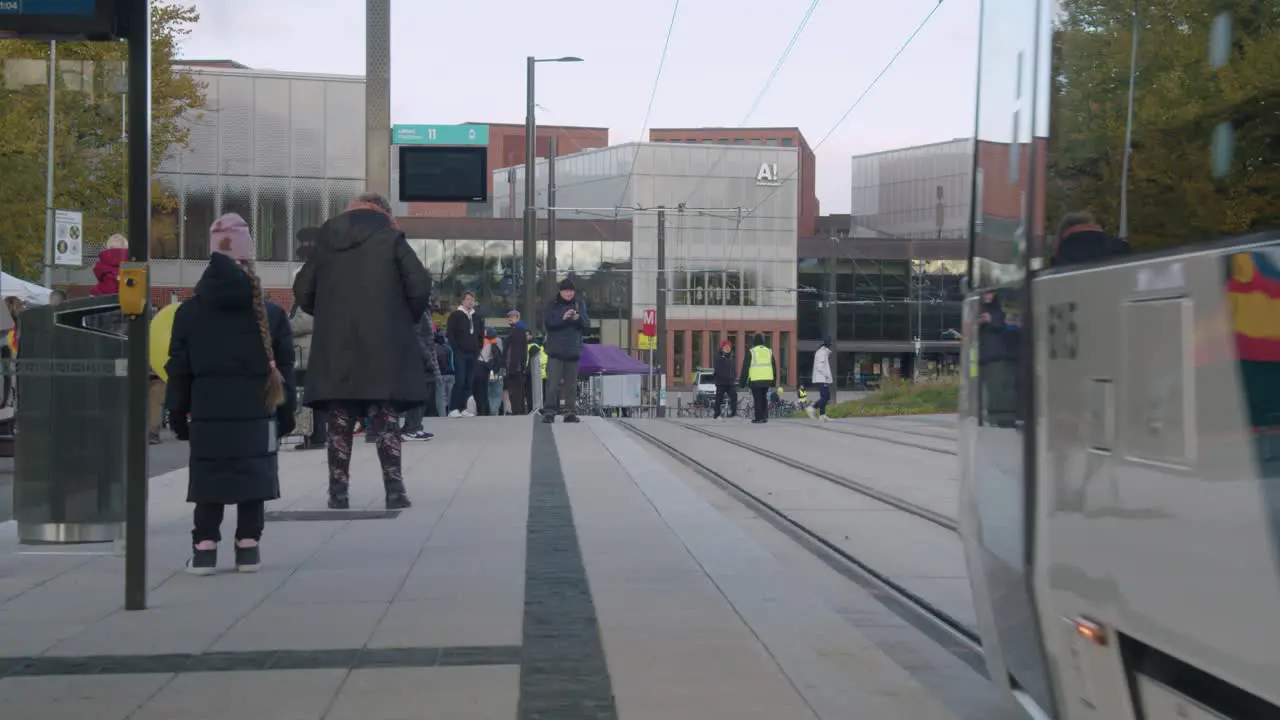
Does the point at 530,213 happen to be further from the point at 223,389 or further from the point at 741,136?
the point at 741,136

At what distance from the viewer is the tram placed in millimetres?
2303

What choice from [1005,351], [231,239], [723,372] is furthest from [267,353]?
[723,372]

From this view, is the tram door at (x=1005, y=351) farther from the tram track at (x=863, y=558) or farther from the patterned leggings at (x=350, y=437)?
the patterned leggings at (x=350, y=437)

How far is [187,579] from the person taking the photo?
296 inches

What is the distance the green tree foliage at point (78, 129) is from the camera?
27.6 ft

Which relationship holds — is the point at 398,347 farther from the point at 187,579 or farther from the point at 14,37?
the point at 14,37

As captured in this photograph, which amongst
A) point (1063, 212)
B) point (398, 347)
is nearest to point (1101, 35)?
point (1063, 212)

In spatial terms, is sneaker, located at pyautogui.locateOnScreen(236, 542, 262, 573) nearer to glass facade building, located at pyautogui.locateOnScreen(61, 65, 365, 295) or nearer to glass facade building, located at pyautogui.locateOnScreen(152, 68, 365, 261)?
glass facade building, located at pyautogui.locateOnScreen(61, 65, 365, 295)

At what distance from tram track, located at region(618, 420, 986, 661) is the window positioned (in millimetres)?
Answer: 62862

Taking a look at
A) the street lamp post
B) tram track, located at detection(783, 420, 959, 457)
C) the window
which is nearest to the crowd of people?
tram track, located at detection(783, 420, 959, 457)

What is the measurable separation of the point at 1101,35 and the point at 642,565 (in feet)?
16.9

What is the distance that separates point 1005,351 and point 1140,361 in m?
1.05

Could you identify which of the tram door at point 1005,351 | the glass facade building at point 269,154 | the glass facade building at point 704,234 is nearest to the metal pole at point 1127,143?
the tram door at point 1005,351

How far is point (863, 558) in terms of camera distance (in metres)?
8.61
